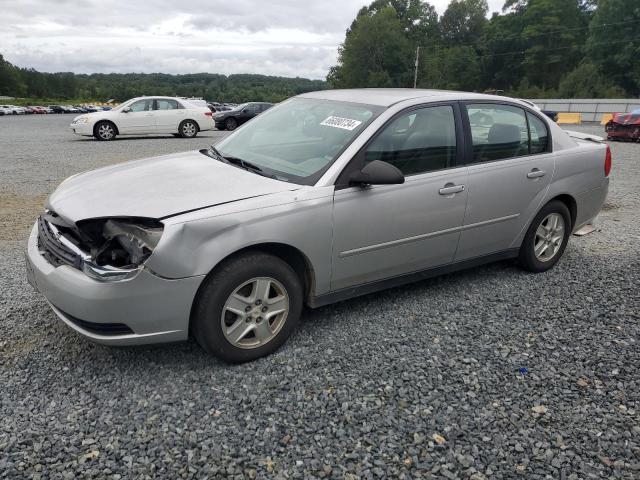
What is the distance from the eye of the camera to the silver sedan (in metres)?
2.86

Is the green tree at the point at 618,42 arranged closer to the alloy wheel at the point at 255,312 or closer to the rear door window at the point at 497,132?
the rear door window at the point at 497,132

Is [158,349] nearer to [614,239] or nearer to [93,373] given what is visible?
[93,373]

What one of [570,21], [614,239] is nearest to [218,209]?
[614,239]

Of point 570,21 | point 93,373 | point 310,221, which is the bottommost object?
point 93,373

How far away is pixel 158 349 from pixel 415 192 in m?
2.04

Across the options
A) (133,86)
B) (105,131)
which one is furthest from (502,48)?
(105,131)

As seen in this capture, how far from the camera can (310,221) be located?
10.6ft

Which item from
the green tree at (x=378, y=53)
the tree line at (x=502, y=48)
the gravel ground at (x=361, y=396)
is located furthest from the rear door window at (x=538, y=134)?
the green tree at (x=378, y=53)

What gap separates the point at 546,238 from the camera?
4.77 meters

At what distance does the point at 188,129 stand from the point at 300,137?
15776 mm

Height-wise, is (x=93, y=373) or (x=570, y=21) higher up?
(x=570, y=21)

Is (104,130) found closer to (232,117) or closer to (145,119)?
(145,119)

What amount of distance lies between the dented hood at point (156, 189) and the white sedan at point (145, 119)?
Answer: 48.2 feet

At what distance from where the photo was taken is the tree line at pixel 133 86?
86188mm
